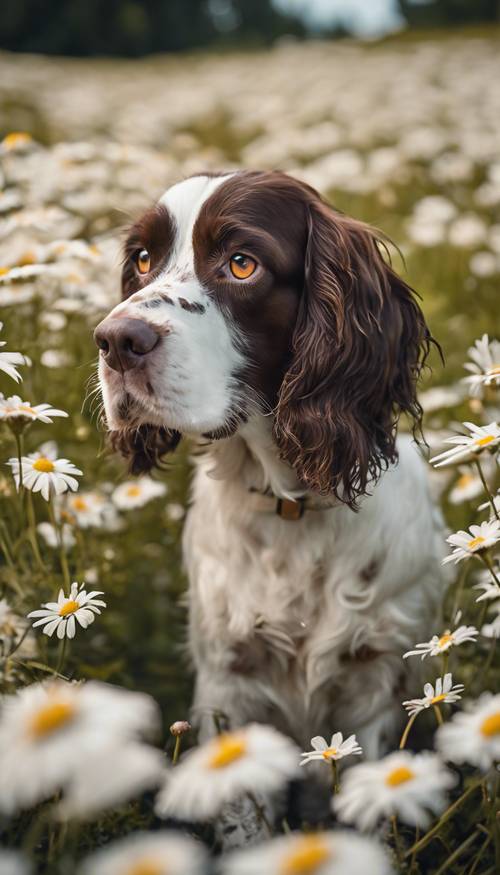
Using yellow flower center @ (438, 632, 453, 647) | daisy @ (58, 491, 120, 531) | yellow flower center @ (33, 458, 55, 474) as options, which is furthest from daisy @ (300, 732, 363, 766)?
daisy @ (58, 491, 120, 531)

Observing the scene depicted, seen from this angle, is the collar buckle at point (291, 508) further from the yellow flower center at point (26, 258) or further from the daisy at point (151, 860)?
the daisy at point (151, 860)

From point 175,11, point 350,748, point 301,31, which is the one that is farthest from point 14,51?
point 350,748

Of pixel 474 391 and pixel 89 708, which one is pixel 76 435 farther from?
pixel 89 708

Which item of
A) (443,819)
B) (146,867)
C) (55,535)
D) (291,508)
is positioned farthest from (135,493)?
(146,867)

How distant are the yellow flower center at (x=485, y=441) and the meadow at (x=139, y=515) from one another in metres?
0.01

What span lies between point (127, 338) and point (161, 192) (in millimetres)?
2023

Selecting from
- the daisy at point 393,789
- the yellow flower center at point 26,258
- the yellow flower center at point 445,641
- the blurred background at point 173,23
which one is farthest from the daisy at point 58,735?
the blurred background at point 173,23

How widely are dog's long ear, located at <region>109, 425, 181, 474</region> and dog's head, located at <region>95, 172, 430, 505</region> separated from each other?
0.45 meters

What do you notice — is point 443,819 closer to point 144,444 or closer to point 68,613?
point 68,613

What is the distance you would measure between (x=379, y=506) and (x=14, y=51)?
30771 mm

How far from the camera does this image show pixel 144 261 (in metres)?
2.43

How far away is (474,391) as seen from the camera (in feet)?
7.08

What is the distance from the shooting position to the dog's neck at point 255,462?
231cm

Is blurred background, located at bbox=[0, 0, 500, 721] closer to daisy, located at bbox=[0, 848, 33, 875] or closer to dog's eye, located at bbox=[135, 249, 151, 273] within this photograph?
dog's eye, located at bbox=[135, 249, 151, 273]
